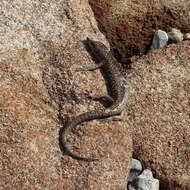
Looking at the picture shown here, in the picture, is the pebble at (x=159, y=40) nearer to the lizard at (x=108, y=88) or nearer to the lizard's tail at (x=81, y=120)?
the lizard at (x=108, y=88)

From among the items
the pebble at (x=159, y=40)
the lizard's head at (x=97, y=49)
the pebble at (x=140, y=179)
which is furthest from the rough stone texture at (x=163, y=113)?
the lizard's head at (x=97, y=49)

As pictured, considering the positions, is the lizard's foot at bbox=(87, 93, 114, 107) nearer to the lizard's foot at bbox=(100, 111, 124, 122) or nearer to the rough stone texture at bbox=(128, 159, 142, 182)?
the lizard's foot at bbox=(100, 111, 124, 122)

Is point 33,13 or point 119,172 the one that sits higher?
point 33,13

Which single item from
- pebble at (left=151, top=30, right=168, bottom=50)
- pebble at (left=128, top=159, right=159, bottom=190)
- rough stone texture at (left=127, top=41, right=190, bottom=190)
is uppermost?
pebble at (left=151, top=30, right=168, bottom=50)

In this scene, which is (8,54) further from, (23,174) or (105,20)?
(105,20)

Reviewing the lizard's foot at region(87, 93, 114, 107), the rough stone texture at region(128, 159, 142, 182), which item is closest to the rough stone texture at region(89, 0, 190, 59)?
the lizard's foot at region(87, 93, 114, 107)

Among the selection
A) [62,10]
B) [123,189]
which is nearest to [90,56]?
[62,10]
